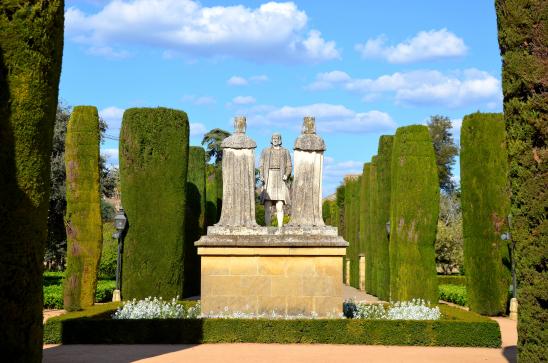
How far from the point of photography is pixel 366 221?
90.9 feet

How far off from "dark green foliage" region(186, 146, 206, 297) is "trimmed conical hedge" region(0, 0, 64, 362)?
15017 millimetres

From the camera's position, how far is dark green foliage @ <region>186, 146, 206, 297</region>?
927 inches

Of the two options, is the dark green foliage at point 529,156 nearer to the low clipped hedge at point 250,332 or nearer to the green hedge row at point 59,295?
the low clipped hedge at point 250,332

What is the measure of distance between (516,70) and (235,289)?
7.82 meters

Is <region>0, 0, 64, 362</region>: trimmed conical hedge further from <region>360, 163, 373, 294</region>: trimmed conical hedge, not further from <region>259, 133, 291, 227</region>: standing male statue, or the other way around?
<region>360, 163, 373, 294</region>: trimmed conical hedge

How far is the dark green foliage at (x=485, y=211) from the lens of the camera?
18.5 meters

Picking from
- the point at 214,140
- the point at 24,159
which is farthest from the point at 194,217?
the point at 214,140

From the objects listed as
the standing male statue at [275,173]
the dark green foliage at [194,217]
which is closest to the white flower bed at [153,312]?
the standing male statue at [275,173]

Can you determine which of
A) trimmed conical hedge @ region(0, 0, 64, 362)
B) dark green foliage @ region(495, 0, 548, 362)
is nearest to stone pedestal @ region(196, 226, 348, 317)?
trimmed conical hedge @ region(0, 0, 64, 362)

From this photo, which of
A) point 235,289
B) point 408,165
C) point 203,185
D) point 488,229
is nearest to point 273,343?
point 235,289

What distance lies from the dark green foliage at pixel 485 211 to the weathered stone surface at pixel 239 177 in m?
7.86

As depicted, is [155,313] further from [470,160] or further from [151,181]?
[470,160]

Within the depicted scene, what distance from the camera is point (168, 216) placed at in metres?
18.5

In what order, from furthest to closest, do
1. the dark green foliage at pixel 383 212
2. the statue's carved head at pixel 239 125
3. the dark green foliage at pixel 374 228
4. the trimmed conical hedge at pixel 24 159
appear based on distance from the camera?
the dark green foliage at pixel 374 228 < the dark green foliage at pixel 383 212 < the statue's carved head at pixel 239 125 < the trimmed conical hedge at pixel 24 159
